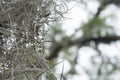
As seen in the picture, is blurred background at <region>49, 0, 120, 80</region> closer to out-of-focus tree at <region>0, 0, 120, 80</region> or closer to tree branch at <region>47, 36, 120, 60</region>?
tree branch at <region>47, 36, 120, 60</region>

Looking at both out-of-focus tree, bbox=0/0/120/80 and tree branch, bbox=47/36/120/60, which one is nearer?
out-of-focus tree, bbox=0/0/120/80

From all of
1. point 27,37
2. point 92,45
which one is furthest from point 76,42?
→ point 27,37

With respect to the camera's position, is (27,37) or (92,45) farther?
(92,45)

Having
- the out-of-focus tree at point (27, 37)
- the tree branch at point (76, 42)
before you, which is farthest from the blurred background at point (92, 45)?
the out-of-focus tree at point (27, 37)

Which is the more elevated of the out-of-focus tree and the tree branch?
the out-of-focus tree

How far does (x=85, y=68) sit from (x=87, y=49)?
24 centimetres

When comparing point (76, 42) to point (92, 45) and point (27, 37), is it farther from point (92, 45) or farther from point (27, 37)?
point (27, 37)

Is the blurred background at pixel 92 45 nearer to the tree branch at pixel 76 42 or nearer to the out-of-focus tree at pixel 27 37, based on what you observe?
the tree branch at pixel 76 42

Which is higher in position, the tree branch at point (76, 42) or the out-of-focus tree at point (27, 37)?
the out-of-focus tree at point (27, 37)

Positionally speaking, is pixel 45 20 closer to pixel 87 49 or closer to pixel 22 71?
pixel 22 71

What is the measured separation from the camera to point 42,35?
67.2 inches

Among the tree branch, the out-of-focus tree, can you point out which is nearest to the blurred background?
the tree branch

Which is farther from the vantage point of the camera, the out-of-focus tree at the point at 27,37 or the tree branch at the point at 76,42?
the tree branch at the point at 76,42

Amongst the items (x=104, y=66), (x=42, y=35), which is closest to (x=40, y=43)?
(x=42, y=35)
